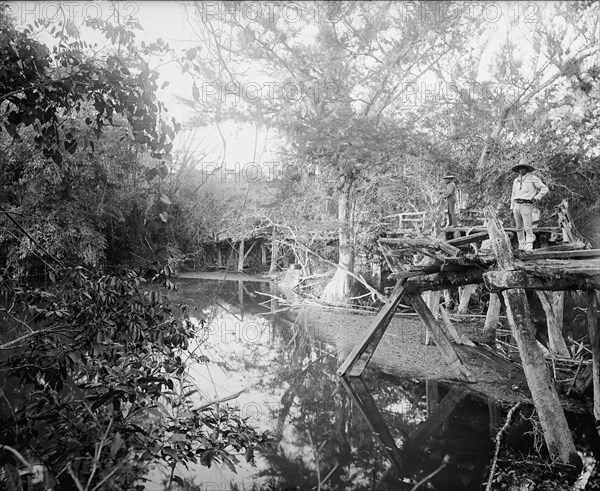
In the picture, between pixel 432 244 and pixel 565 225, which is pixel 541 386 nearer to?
pixel 432 244

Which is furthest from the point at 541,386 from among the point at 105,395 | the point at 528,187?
the point at 105,395

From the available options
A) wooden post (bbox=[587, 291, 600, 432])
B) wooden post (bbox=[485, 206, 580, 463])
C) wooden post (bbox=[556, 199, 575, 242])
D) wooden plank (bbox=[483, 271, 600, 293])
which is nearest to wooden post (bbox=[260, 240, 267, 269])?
wooden post (bbox=[556, 199, 575, 242])

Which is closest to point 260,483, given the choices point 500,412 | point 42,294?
point 42,294

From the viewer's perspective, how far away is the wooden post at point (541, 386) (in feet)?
14.7

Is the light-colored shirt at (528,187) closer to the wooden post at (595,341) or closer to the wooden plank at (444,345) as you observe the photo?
the wooden post at (595,341)

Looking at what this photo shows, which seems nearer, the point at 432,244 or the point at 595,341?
the point at 595,341

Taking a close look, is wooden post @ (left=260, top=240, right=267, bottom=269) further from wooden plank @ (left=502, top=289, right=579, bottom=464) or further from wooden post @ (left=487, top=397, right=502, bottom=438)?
wooden plank @ (left=502, top=289, right=579, bottom=464)

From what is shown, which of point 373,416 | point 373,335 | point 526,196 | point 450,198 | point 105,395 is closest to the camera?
point 105,395

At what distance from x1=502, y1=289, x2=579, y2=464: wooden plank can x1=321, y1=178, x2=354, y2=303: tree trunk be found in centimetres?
1083

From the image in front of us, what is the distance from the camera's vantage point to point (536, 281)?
16.0 feet

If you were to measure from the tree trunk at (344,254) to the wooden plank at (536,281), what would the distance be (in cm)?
1051

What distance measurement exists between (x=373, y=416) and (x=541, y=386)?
280cm

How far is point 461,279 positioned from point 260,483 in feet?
14.5

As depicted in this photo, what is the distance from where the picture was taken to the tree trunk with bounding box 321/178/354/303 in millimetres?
15648
